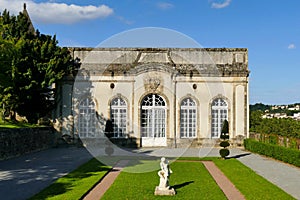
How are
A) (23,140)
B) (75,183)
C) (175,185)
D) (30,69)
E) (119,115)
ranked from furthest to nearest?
(119,115) → (30,69) → (23,140) → (175,185) → (75,183)

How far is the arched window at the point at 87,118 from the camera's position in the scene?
25.9m

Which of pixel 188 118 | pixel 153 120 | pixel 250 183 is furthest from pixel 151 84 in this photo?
pixel 250 183

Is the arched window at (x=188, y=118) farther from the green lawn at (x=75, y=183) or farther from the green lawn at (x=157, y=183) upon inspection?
the green lawn at (x=75, y=183)

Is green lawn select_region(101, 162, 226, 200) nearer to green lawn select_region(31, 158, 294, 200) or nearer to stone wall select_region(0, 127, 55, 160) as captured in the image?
green lawn select_region(31, 158, 294, 200)

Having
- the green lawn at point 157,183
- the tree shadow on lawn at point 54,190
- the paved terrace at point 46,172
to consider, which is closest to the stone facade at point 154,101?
the paved terrace at point 46,172

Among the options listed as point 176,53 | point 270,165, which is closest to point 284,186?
point 270,165

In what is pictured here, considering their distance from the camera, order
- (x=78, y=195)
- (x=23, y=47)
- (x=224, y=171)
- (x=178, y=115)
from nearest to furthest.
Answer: (x=78, y=195), (x=224, y=171), (x=23, y=47), (x=178, y=115)

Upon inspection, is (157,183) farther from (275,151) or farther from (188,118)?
(188,118)

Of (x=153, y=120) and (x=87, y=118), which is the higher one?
(x=87, y=118)

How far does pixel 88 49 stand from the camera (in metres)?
26.5

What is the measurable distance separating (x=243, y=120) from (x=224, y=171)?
37.5ft

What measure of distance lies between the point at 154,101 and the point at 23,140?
9.39 metres

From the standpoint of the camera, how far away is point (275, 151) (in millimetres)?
19781

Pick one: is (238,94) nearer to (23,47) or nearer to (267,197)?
(23,47)
